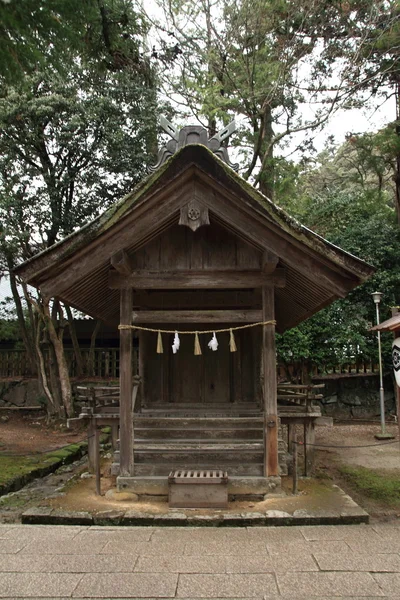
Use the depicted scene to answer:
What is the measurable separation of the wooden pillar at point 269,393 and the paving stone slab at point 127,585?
9.43ft

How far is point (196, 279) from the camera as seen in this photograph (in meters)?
7.17

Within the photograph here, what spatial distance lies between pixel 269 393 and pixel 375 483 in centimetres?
316

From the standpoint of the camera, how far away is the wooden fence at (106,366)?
57.9ft

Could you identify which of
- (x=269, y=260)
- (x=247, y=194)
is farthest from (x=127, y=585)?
(x=247, y=194)

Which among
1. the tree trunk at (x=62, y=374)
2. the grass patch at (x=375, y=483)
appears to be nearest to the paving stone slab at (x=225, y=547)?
the grass patch at (x=375, y=483)

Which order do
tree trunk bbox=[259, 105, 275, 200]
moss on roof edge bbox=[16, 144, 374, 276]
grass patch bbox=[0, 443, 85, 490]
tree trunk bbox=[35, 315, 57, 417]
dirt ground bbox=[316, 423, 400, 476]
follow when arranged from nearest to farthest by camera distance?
moss on roof edge bbox=[16, 144, 374, 276] < grass patch bbox=[0, 443, 85, 490] < dirt ground bbox=[316, 423, 400, 476] < tree trunk bbox=[35, 315, 57, 417] < tree trunk bbox=[259, 105, 275, 200]

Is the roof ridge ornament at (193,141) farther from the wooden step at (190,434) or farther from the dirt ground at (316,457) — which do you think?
the dirt ground at (316,457)

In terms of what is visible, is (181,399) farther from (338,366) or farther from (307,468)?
(338,366)

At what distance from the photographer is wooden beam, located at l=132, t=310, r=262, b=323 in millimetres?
7180

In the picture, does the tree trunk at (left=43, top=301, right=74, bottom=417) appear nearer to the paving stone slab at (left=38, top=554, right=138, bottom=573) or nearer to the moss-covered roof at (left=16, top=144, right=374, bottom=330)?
the moss-covered roof at (left=16, top=144, right=374, bottom=330)

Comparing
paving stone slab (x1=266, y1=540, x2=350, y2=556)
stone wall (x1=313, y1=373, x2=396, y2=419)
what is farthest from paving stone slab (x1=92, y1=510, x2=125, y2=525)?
stone wall (x1=313, y1=373, x2=396, y2=419)

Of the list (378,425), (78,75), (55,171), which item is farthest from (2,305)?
(378,425)

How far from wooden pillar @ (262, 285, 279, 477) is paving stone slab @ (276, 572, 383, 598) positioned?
2.54 m

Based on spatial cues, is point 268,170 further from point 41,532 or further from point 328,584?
point 328,584
